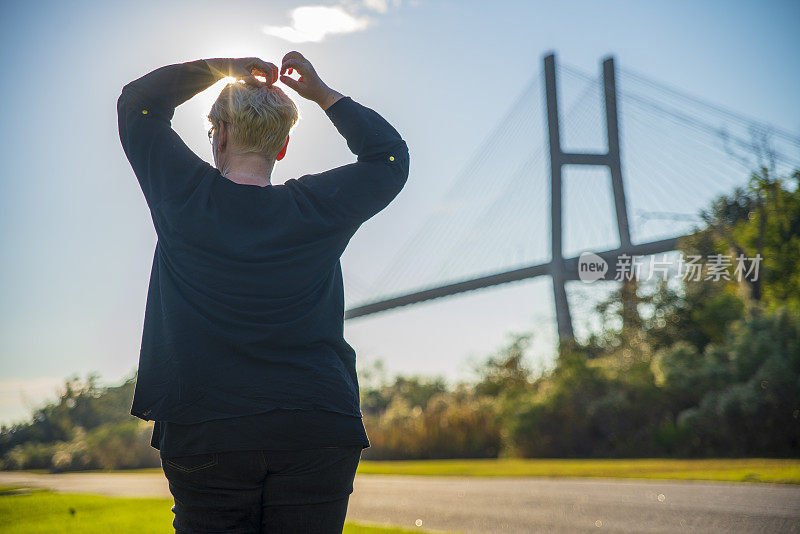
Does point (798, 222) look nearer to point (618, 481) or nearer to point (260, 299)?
point (618, 481)

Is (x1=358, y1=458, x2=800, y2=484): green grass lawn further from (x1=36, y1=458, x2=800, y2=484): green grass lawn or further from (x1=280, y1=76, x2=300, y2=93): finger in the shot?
(x1=280, y1=76, x2=300, y2=93): finger

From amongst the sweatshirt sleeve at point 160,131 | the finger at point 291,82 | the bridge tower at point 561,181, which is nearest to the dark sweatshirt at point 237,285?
the sweatshirt sleeve at point 160,131

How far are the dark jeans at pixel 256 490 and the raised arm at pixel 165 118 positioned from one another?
479 mm

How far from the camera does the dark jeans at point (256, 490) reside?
1.14 metres

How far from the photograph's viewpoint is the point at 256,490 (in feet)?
3.82

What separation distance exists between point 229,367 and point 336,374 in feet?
0.59

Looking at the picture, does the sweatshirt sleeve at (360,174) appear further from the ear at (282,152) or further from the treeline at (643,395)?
the treeline at (643,395)

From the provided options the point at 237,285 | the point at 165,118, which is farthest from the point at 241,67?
the point at 237,285

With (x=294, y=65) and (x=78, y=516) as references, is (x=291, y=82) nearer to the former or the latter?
(x=294, y=65)

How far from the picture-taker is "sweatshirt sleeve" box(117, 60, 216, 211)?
1299mm

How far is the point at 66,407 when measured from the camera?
680 cm

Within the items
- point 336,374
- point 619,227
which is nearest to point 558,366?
point 619,227

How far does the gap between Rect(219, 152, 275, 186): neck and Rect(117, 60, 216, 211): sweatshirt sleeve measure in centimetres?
6

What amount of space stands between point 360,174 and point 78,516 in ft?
10.2
